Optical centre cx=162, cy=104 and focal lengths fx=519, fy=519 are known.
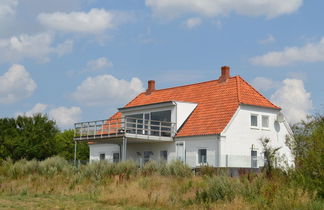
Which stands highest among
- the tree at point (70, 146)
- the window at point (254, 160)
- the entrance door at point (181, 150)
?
the tree at point (70, 146)

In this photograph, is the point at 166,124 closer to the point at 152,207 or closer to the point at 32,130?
the point at 32,130

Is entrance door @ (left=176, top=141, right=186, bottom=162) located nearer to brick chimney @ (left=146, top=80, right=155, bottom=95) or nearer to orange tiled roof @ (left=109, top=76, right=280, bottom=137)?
orange tiled roof @ (left=109, top=76, right=280, bottom=137)

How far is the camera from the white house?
34.6m

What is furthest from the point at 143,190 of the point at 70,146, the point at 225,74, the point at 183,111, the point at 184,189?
the point at 70,146

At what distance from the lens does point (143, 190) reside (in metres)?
20.5

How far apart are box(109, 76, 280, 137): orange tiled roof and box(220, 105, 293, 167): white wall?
19.7 inches

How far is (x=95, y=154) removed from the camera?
45.7m

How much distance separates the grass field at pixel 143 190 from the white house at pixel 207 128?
20.0 feet

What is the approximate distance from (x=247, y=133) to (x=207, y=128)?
9.74 ft

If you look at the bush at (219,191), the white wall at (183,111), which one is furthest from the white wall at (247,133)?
the bush at (219,191)

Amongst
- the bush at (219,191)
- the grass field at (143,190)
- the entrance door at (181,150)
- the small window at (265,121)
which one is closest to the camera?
the grass field at (143,190)

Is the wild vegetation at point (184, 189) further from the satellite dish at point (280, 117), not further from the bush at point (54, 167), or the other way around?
the satellite dish at point (280, 117)

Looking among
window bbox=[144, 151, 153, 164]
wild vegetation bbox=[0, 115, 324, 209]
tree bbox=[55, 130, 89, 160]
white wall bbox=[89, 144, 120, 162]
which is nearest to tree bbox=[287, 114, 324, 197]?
wild vegetation bbox=[0, 115, 324, 209]

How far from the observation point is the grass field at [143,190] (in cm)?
1588
